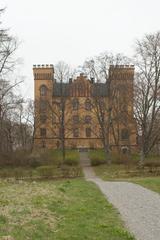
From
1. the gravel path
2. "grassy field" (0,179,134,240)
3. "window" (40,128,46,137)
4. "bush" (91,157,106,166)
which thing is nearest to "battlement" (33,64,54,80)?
"window" (40,128,46,137)

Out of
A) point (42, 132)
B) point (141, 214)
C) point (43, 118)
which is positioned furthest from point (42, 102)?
point (141, 214)

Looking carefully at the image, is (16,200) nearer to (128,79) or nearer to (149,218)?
(149,218)

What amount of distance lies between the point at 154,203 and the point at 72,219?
599 centimetres

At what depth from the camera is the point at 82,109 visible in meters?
85.5

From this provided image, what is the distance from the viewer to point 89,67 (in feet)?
202

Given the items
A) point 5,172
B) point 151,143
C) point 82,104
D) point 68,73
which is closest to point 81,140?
point 82,104

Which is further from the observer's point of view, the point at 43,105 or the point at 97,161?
the point at 43,105

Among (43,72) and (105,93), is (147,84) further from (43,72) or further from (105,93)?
(43,72)

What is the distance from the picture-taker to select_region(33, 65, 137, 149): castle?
62.9 m

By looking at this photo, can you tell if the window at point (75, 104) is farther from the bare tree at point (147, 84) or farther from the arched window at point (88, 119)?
the bare tree at point (147, 84)

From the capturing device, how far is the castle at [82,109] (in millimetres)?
62906

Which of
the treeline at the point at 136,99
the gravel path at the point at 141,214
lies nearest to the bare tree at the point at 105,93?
the treeline at the point at 136,99

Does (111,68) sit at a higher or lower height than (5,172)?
higher

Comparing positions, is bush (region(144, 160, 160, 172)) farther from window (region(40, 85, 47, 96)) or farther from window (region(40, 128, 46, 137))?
window (region(40, 85, 47, 96))
